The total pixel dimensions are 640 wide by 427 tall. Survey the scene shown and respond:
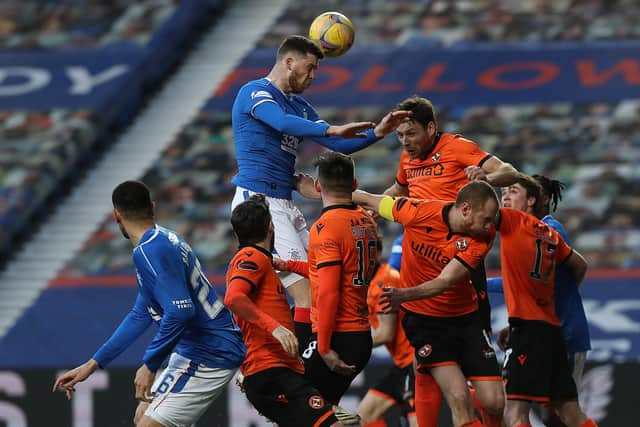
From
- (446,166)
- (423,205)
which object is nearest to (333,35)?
(446,166)

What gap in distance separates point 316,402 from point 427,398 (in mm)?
1291

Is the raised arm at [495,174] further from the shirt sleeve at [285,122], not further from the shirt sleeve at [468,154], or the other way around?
the shirt sleeve at [285,122]

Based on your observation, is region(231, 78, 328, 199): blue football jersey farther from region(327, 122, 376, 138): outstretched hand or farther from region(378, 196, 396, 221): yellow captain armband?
region(378, 196, 396, 221): yellow captain armband

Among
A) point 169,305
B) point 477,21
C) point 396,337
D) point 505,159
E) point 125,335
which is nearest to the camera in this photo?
point 169,305

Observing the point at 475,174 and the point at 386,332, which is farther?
the point at 386,332

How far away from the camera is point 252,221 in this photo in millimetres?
6484

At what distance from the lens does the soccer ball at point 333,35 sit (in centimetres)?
781

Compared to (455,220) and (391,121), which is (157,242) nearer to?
(391,121)

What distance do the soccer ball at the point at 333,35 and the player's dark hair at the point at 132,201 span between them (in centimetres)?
191

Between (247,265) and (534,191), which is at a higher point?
(247,265)

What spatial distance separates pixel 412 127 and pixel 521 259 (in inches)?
42.6

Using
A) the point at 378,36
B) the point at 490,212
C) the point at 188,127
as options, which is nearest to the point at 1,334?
the point at 188,127

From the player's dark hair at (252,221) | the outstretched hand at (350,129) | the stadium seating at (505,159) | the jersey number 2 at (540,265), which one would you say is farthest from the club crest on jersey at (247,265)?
the stadium seating at (505,159)

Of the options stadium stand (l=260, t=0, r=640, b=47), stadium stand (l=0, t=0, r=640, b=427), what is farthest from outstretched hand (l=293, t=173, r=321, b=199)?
stadium stand (l=260, t=0, r=640, b=47)
